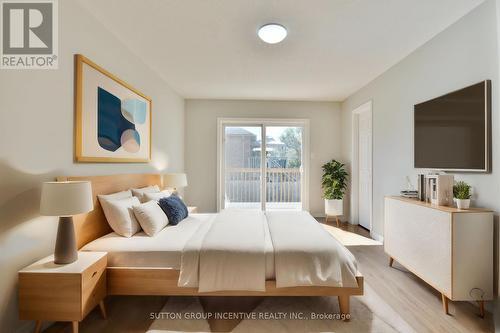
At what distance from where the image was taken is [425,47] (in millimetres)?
2713

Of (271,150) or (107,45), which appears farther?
(271,150)

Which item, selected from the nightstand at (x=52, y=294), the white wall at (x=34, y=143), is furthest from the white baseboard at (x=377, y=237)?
the white wall at (x=34, y=143)

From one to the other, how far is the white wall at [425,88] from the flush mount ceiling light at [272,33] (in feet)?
5.42

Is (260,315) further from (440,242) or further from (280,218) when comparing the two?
(440,242)

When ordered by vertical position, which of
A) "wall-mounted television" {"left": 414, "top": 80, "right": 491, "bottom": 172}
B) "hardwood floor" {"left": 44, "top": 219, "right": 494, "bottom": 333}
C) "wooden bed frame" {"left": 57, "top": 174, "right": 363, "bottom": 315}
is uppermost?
"wall-mounted television" {"left": 414, "top": 80, "right": 491, "bottom": 172}

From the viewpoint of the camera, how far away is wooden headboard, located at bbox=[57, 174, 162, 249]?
207cm

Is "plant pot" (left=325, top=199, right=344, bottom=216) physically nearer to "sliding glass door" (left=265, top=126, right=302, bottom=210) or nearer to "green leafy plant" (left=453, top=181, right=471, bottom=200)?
"sliding glass door" (left=265, top=126, right=302, bottom=210)

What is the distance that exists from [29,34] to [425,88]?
3822 millimetres

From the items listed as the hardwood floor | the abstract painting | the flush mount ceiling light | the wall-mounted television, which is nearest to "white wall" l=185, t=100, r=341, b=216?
the abstract painting

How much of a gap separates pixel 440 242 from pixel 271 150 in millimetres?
3613

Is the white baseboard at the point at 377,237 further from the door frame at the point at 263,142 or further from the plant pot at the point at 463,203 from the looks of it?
the plant pot at the point at 463,203

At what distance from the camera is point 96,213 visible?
7.59ft

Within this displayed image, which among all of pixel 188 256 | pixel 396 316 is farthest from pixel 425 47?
pixel 188 256

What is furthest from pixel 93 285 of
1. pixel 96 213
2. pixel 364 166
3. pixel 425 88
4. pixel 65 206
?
pixel 364 166
